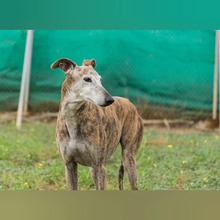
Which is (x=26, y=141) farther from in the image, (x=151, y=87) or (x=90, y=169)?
(x=151, y=87)

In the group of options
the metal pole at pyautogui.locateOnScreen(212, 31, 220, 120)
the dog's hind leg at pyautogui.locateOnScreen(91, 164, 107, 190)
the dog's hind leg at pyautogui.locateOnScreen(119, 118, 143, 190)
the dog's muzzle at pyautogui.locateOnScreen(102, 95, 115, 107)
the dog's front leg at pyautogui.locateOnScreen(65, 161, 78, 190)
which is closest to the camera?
the dog's muzzle at pyautogui.locateOnScreen(102, 95, 115, 107)

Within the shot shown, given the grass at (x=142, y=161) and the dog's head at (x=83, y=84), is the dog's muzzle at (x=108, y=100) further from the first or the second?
the grass at (x=142, y=161)

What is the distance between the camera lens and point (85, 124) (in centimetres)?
414

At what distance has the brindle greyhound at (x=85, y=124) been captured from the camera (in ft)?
13.4

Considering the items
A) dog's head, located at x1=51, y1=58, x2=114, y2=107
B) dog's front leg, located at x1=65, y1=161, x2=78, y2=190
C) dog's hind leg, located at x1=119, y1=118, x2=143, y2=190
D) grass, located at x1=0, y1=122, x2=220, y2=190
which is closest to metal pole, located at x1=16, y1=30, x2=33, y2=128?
grass, located at x1=0, y1=122, x2=220, y2=190

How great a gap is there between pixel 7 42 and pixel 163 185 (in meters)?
1.65

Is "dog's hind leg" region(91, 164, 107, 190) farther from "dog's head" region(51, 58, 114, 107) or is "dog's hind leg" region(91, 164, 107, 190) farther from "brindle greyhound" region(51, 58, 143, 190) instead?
"dog's head" region(51, 58, 114, 107)

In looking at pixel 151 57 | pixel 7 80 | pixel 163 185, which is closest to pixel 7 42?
pixel 7 80

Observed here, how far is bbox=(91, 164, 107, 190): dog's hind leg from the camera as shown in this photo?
162 inches

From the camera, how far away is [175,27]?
15.0 feet

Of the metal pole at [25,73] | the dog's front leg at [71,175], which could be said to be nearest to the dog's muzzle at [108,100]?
the dog's front leg at [71,175]

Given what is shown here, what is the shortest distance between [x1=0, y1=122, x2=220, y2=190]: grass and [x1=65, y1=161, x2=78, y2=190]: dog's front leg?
94mm

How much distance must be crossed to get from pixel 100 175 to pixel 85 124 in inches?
14.6

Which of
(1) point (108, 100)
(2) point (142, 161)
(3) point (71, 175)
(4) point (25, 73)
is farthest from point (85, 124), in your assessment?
(4) point (25, 73)
